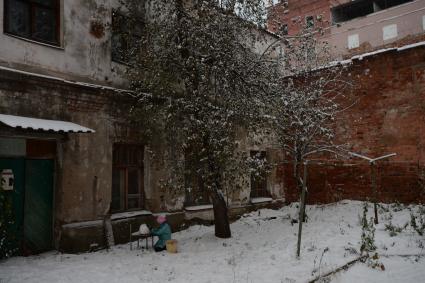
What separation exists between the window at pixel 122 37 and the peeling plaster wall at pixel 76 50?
0.21 meters

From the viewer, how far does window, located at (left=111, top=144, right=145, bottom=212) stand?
31.7 ft

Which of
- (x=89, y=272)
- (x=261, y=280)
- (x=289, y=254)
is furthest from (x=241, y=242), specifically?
(x=89, y=272)

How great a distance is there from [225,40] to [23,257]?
636cm

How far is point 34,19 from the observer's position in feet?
26.7

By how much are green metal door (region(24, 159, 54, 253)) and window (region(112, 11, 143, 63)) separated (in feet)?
10.9

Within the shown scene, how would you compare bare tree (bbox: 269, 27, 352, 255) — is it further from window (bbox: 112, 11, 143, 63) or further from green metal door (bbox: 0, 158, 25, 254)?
green metal door (bbox: 0, 158, 25, 254)

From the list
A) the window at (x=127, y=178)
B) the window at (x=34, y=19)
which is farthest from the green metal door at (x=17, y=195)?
the window at (x=34, y=19)

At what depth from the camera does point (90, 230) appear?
8633mm

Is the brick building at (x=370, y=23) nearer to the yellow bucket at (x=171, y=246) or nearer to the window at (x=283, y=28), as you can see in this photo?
the window at (x=283, y=28)

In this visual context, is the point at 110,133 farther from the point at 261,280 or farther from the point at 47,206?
the point at 261,280

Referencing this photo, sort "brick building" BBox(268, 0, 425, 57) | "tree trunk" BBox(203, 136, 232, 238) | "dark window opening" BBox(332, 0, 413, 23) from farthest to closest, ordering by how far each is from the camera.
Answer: "dark window opening" BBox(332, 0, 413, 23)
"brick building" BBox(268, 0, 425, 57)
"tree trunk" BBox(203, 136, 232, 238)

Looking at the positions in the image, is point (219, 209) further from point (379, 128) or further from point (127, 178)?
point (379, 128)

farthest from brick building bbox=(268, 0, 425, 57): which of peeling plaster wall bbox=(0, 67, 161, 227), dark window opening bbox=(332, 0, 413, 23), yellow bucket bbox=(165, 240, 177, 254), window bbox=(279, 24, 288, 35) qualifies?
yellow bucket bbox=(165, 240, 177, 254)

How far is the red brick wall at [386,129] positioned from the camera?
11906 millimetres
